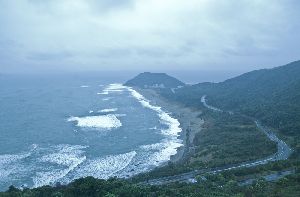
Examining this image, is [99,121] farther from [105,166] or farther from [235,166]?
[235,166]

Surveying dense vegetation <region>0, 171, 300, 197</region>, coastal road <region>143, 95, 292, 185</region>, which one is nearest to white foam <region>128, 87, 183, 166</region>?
coastal road <region>143, 95, 292, 185</region>

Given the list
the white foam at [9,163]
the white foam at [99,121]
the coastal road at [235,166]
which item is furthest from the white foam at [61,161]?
the white foam at [99,121]

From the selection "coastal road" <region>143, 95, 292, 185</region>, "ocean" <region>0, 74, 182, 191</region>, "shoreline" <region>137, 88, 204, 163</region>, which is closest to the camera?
"coastal road" <region>143, 95, 292, 185</region>

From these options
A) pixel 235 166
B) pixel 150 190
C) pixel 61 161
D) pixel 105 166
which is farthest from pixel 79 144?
pixel 150 190

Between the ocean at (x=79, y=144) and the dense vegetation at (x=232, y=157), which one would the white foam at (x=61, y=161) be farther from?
the dense vegetation at (x=232, y=157)

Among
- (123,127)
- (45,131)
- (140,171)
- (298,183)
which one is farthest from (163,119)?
(298,183)

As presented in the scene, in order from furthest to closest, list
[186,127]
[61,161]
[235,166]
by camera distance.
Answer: [186,127] → [61,161] → [235,166]

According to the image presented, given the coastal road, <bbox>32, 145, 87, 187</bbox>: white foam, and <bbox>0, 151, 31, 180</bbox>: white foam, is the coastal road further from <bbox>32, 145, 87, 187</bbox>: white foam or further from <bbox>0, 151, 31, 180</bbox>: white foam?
<bbox>0, 151, 31, 180</bbox>: white foam
